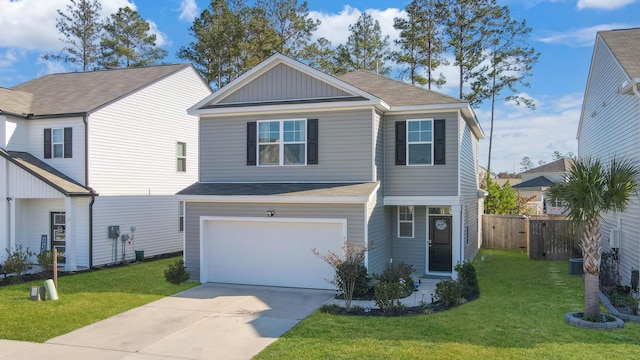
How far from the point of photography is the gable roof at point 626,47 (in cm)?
1117

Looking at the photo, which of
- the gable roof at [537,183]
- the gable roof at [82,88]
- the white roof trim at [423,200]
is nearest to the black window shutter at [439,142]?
the white roof trim at [423,200]

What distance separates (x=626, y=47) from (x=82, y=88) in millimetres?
18887

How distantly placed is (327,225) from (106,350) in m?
6.35

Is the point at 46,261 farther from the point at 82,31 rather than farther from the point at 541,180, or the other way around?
the point at 541,180

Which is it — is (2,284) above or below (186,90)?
below

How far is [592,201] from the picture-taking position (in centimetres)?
946

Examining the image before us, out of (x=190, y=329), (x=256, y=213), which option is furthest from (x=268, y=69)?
(x=190, y=329)

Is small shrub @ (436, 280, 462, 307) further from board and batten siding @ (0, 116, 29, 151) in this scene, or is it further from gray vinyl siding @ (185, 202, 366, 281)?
board and batten siding @ (0, 116, 29, 151)

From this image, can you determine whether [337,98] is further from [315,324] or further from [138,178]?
[138,178]

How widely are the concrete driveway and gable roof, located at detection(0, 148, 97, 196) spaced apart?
6258 mm

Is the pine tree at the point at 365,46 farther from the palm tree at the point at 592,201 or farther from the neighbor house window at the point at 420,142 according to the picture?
the palm tree at the point at 592,201

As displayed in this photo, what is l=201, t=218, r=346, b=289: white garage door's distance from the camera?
43.5ft

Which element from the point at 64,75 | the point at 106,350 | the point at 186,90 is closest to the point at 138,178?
the point at 186,90

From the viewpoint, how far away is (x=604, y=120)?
48.6 ft
